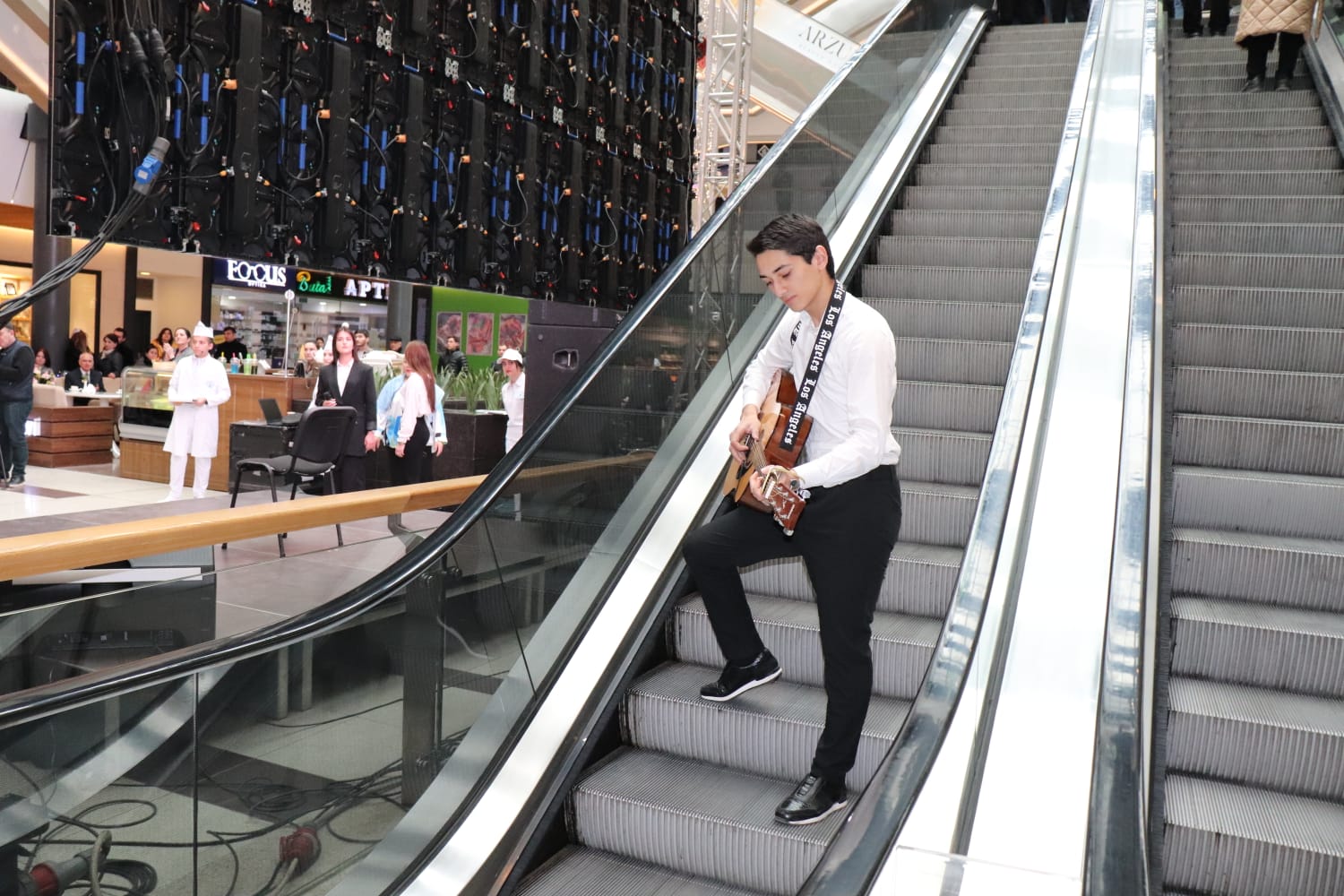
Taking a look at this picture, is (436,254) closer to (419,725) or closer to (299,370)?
(299,370)

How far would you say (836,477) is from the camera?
8.21 feet

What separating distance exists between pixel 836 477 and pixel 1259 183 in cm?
418

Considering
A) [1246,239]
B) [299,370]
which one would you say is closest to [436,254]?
[299,370]

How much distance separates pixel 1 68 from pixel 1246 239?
13.4m

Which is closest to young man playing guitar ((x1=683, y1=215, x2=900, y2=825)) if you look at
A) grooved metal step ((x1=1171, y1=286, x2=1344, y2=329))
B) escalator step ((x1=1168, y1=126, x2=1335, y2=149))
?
grooved metal step ((x1=1171, y1=286, x2=1344, y2=329))

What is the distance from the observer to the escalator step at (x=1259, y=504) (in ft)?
11.1

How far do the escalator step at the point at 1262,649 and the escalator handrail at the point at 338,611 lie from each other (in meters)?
1.91

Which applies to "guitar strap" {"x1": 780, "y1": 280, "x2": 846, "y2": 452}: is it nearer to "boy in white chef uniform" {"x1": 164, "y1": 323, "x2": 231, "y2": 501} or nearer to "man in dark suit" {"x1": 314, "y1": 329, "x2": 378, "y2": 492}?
"man in dark suit" {"x1": 314, "y1": 329, "x2": 378, "y2": 492}

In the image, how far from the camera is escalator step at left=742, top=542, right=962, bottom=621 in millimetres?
3463

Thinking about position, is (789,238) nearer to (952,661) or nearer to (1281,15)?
(952,661)

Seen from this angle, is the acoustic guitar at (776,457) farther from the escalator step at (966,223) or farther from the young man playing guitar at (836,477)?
the escalator step at (966,223)

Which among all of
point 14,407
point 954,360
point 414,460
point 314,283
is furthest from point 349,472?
point 314,283

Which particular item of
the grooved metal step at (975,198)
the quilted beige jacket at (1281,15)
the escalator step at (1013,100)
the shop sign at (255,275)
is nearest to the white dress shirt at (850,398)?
the grooved metal step at (975,198)

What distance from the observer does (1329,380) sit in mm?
3875
